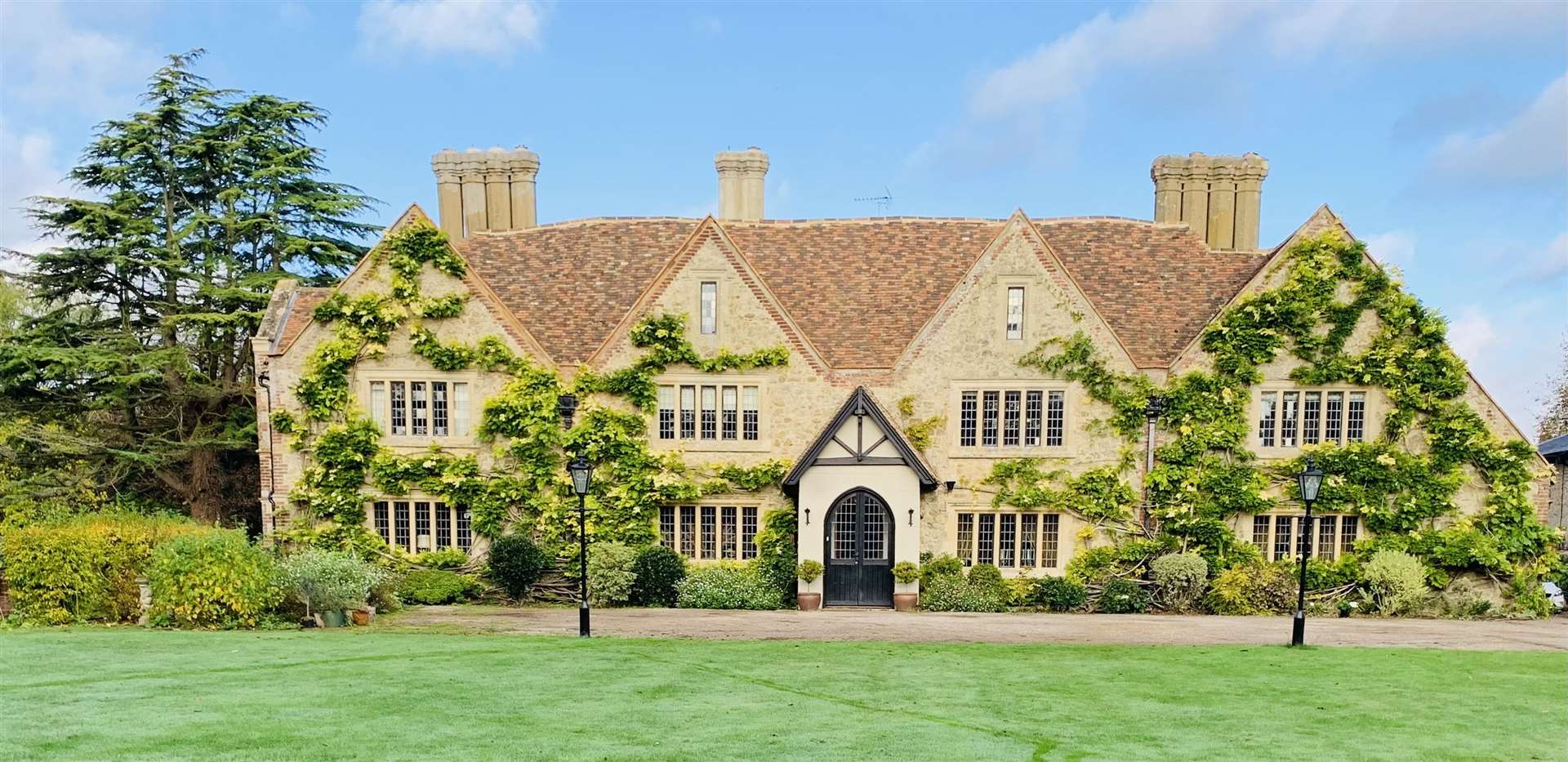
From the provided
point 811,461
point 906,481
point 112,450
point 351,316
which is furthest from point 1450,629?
point 112,450

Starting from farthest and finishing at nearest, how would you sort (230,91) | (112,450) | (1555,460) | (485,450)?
(1555,460) → (230,91) → (112,450) → (485,450)

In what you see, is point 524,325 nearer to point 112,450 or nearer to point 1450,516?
point 112,450

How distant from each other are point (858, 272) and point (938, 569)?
8395 mm

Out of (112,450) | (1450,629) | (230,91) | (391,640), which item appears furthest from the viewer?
(230,91)

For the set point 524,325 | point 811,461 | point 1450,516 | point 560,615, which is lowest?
point 560,615

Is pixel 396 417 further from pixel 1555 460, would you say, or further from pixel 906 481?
pixel 1555 460

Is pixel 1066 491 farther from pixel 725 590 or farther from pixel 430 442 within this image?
pixel 430 442

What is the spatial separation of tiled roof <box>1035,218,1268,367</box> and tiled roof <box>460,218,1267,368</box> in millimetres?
38

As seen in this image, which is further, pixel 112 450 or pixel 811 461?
pixel 112 450

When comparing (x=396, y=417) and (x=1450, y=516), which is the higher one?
(x=396, y=417)

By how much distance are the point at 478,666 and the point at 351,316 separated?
1261 centimetres

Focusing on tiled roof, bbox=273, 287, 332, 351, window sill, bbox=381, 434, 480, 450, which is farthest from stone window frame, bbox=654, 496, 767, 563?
tiled roof, bbox=273, 287, 332, 351

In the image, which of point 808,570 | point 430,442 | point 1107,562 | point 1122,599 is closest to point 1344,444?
point 1107,562

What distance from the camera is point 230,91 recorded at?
27656mm
